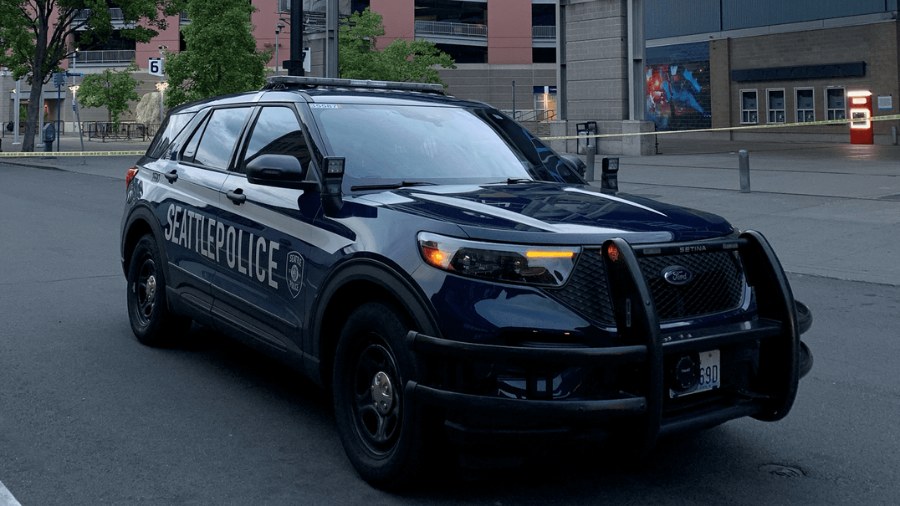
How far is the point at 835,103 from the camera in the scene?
42281mm

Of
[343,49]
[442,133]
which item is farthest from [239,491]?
[343,49]

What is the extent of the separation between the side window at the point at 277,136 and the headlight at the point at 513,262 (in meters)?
1.49

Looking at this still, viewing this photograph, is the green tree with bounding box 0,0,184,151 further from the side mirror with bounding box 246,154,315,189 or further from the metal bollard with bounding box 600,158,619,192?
the side mirror with bounding box 246,154,315,189

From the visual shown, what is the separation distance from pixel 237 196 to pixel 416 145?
1031 mm

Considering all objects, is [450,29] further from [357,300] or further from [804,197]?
[357,300]

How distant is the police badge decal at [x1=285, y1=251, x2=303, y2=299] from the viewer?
15.9 feet

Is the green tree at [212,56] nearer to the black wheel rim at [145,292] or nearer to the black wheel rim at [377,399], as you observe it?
the black wheel rim at [145,292]

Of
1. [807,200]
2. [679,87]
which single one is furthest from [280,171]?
[679,87]

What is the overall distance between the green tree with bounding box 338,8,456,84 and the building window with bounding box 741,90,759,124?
1831 centimetres

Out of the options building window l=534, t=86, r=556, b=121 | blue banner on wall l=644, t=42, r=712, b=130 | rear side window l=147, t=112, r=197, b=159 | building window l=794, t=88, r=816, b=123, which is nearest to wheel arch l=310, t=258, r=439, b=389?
rear side window l=147, t=112, r=197, b=159

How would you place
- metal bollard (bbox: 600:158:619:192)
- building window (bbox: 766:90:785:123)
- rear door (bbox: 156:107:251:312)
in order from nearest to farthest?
metal bollard (bbox: 600:158:619:192) → rear door (bbox: 156:107:251:312) → building window (bbox: 766:90:785:123)

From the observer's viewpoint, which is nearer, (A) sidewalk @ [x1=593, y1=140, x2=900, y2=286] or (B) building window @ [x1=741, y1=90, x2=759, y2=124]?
(A) sidewalk @ [x1=593, y1=140, x2=900, y2=286]

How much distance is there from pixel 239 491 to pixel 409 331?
3.50ft

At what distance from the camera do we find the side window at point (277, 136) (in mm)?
5243
